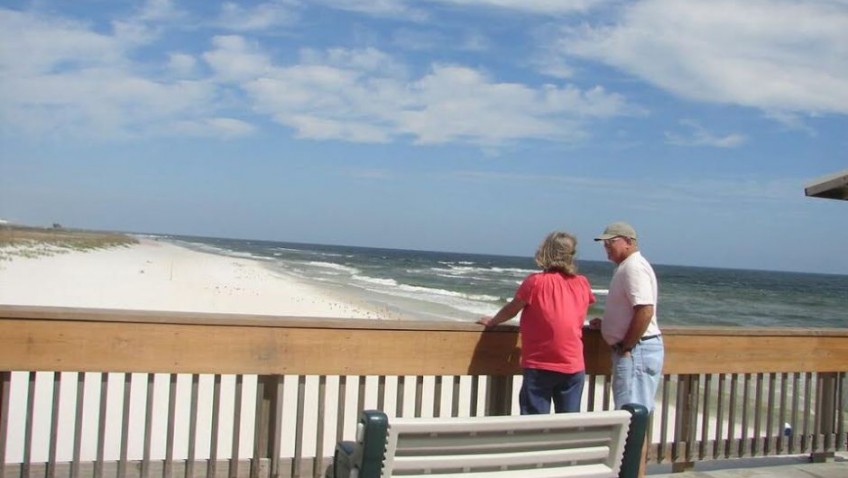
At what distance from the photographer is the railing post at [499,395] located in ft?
14.3

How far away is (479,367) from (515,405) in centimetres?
527

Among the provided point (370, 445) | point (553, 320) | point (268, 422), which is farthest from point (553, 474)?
point (268, 422)

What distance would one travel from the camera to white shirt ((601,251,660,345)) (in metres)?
3.98

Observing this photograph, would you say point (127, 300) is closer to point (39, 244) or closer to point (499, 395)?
point (499, 395)

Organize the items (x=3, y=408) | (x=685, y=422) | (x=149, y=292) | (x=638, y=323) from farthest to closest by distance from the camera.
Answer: (x=149, y=292)
(x=685, y=422)
(x=638, y=323)
(x=3, y=408)

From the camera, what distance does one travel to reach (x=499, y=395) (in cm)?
436

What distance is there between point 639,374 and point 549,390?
1.55ft

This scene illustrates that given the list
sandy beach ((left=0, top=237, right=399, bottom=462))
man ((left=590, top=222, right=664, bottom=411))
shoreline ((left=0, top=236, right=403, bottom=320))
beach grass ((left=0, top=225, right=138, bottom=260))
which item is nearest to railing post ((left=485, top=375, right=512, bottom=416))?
man ((left=590, top=222, right=664, bottom=411))

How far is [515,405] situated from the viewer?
9320 mm

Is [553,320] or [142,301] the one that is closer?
[553,320]

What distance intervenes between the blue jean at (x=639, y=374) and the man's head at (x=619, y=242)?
45cm

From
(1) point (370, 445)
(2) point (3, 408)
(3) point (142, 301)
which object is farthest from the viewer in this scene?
(3) point (142, 301)

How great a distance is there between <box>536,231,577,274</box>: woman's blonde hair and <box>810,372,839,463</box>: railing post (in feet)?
7.78

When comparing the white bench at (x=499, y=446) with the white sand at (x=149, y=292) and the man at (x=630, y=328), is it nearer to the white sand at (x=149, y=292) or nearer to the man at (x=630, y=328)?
the man at (x=630, y=328)
